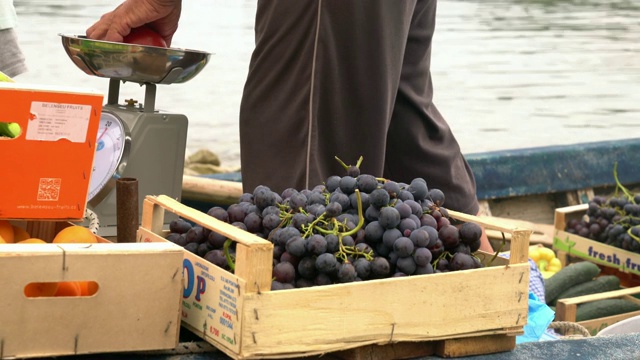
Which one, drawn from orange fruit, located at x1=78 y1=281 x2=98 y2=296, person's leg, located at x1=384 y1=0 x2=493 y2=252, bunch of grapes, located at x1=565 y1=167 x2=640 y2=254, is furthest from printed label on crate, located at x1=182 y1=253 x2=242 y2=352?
A: bunch of grapes, located at x1=565 y1=167 x2=640 y2=254

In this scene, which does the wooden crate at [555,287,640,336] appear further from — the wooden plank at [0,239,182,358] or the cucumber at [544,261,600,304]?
the wooden plank at [0,239,182,358]

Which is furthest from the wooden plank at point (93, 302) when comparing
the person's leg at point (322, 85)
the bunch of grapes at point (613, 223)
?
the bunch of grapes at point (613, 223)

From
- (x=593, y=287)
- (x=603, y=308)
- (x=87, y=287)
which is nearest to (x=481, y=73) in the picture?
(x=593, y=287)

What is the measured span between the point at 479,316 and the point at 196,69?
3.45 ft

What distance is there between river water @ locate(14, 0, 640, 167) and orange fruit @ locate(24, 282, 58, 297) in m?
7.17

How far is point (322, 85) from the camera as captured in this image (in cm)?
220

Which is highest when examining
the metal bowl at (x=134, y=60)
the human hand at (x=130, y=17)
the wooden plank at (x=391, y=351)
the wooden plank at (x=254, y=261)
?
the human hand at (x=130, y=17)

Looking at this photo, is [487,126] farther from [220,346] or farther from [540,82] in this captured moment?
[220,346]

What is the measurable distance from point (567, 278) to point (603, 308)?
28 centimetres

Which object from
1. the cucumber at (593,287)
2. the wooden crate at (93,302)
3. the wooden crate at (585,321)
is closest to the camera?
the wooden crate at (93,302)

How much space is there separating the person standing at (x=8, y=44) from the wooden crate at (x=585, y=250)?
2062 mm

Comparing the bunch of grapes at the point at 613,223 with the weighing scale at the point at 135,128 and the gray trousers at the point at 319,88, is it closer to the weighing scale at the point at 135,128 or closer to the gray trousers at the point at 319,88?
the gray trousers at the point at 319,88

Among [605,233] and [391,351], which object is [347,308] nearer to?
[391,351]

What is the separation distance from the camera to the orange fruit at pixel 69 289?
1.48m
